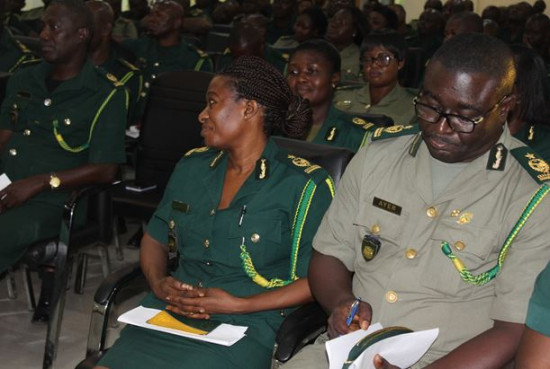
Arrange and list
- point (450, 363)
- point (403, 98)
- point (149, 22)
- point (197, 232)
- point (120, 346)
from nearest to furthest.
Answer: point (450, 363) < point (120, 346) < point (197, 232) < point (403, 98) < point (149, 22)

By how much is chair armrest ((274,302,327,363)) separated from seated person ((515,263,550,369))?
0.65 m

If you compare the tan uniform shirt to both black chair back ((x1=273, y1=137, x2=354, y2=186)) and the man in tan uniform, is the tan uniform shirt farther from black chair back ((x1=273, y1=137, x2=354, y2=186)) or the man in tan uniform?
black chair back ((x1=273, y1=137, x2=354, y2=186))

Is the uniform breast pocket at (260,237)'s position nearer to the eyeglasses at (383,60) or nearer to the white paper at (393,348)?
the white paper at (393,348)

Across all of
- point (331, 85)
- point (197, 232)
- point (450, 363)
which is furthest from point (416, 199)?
point (331, 85)

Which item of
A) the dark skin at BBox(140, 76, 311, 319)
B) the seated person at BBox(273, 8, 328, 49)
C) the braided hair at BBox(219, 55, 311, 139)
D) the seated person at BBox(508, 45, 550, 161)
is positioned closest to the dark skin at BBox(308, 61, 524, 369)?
the dark skin at BBox(140, 76, 311, 319)

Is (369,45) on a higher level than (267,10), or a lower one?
higher

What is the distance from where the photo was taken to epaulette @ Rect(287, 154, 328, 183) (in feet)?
7.88

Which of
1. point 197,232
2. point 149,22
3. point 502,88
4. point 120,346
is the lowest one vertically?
point 149,22

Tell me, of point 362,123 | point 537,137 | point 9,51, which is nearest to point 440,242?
point 537,137

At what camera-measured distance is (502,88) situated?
78.0 inches

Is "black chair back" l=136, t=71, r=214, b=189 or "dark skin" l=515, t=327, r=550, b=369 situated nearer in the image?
"dark skin" l=515, t=327, r=550, b=369

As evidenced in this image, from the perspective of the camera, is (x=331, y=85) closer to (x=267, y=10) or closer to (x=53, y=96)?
(x=53, y=96)

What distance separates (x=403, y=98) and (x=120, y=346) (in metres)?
2.55

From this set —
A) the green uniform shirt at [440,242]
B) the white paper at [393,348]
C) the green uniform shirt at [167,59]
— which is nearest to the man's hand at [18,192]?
the green uniform shirt at [440,242]
